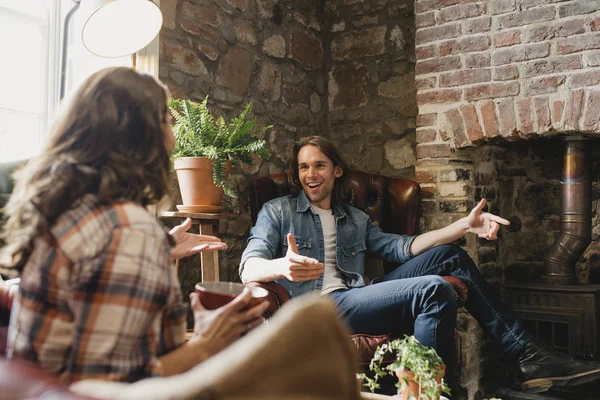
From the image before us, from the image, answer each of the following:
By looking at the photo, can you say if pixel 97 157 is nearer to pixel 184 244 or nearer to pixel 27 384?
pixel 27 384

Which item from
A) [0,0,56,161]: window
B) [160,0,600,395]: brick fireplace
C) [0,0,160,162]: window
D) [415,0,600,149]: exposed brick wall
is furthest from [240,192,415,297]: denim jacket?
[0,0,56,161]: window

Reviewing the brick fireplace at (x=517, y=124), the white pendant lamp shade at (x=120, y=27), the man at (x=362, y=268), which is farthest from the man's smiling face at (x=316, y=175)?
the white pendant lamp shade at (x=120, y=27)

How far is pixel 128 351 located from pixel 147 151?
351mm

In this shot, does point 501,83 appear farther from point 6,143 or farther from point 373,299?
point 6,143

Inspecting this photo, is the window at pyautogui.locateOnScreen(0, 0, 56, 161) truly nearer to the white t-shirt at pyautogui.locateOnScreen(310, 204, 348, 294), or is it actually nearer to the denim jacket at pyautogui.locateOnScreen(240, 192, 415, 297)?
the denim jacket at pyautogui.locateOnScreen(240, 192, 415, 297)

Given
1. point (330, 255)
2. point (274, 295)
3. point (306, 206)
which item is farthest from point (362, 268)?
point (274, 295)

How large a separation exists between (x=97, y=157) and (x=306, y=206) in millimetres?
1873

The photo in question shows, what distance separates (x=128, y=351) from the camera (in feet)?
2.79

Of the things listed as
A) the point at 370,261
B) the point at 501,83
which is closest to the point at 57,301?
the point at 370,261

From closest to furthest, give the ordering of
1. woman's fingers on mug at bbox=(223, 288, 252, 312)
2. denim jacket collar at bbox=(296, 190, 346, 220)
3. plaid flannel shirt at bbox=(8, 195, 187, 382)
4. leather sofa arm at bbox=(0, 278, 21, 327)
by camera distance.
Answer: plaid flannel shirt at bbox=(8, 195, 187, 382) < woman's fingers on mug at bbox=(223, 288, 252, 312) < leather sofa arm at bbox=(0, 278, 21, 327) < denim jacket collar at bbox=(296, 190, 346, 220)

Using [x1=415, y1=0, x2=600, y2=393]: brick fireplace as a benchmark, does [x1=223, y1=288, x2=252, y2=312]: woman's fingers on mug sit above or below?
below

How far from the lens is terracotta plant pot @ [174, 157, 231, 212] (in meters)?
2.57

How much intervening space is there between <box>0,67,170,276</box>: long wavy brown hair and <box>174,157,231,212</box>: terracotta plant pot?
1.51 m

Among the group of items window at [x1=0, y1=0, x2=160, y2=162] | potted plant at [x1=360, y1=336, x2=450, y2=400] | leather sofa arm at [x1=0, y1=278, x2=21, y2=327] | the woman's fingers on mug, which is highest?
window at [x1=0, y1=0, x2=160, y2=162]
